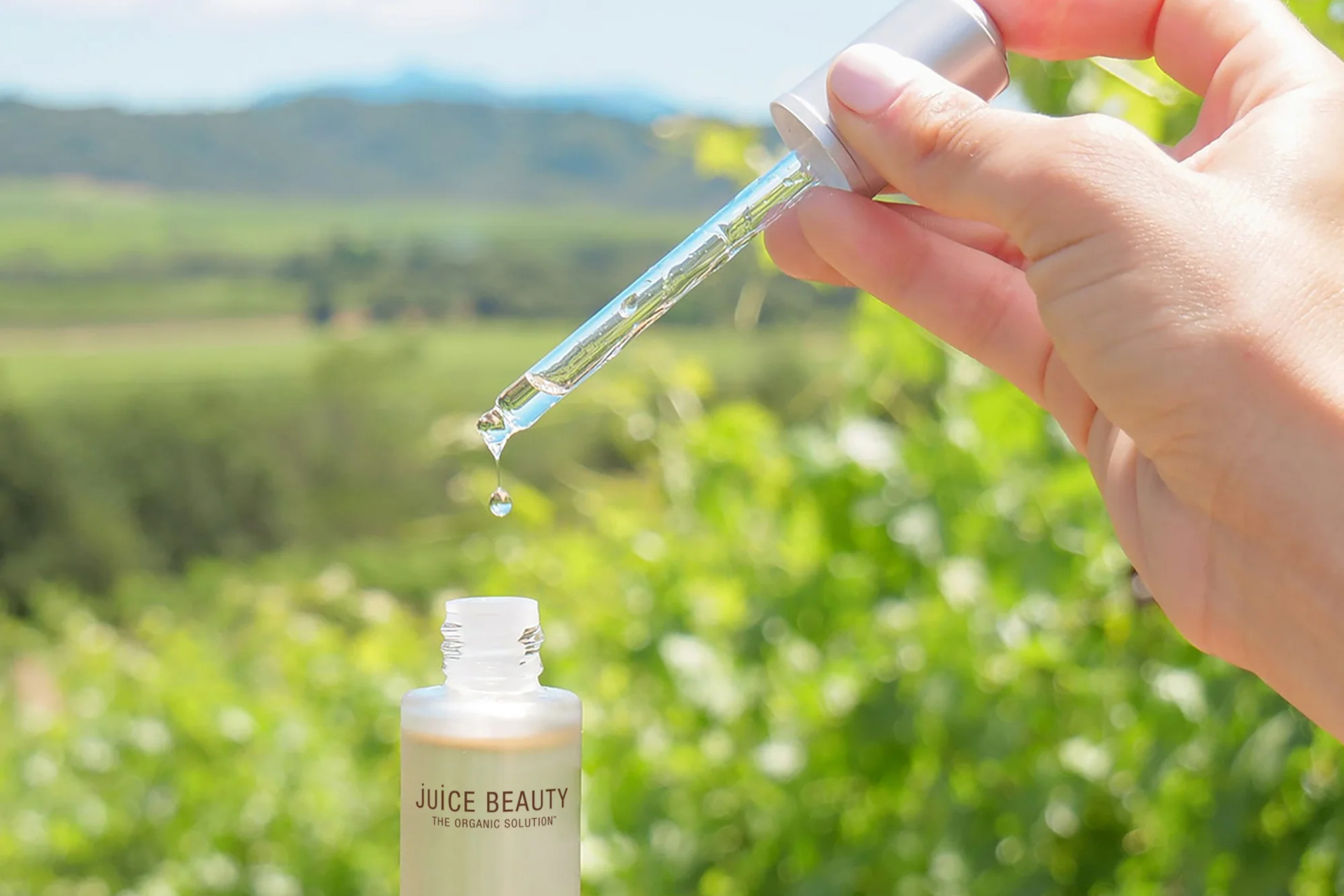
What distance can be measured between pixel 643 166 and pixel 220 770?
3065 millimetres

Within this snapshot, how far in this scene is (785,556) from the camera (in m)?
1.23

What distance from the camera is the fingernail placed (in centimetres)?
53

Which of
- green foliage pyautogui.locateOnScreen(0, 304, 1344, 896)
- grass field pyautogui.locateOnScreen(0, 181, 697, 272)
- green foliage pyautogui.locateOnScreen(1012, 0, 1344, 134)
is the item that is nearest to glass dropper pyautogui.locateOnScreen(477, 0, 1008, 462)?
green foliage pyautogui.locateOnScreen(1012, 0, 1344, 134)

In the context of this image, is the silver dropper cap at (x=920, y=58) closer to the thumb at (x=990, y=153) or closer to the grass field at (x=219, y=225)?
the thumb at (x=990, y=153)

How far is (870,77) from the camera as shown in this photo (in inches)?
20.8

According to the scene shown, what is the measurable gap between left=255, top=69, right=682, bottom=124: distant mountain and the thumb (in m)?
4.16

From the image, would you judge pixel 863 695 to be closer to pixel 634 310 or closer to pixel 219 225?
pixel 634 310

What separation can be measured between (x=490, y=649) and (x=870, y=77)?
0.84 ft

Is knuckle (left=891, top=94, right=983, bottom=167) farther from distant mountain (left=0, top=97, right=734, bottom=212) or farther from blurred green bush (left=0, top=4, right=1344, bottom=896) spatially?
distant mountain (left=0, top=97, right=734, bottom=212)

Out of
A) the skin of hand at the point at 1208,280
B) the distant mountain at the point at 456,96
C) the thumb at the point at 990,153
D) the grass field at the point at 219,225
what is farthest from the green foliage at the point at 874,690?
the distant mountain at the point at 456,96

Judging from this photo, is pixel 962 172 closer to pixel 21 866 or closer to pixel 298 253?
pixel 21 866

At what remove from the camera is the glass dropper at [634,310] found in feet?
1.79

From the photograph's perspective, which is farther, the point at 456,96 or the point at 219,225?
the point at 456,96

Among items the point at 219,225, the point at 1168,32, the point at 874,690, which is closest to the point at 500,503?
the point at 1168,32
